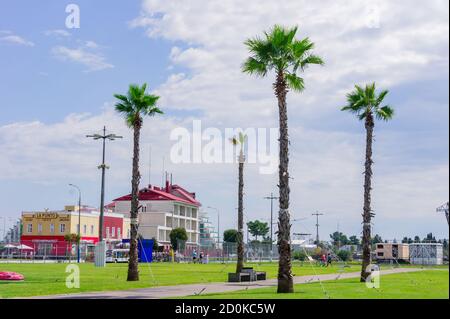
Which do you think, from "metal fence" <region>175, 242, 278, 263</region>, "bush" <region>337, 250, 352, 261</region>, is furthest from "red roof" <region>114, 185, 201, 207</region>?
"bush" <region>337, 250, 352, 261</region>

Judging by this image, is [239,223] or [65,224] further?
[65,224]

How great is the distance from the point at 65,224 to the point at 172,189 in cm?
3879

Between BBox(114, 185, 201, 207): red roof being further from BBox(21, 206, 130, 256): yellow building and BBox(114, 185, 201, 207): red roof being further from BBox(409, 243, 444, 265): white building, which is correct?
BBox(409, 243, 444, 265): white building

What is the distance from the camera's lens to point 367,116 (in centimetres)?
3719

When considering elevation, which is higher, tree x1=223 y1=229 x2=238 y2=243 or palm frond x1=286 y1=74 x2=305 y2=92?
palm frond x1=286 y1=74 x2=305 y2=92

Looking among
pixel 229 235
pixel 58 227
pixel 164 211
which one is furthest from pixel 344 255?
pixel 229 235

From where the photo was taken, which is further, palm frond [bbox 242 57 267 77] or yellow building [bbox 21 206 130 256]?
yellow building [bbox 21 206 130 256]

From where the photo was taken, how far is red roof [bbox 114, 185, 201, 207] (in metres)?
129

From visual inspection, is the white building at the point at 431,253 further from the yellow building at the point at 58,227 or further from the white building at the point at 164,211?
the yellow building at the point at 58,227

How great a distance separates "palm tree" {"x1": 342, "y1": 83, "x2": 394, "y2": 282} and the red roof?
305ft

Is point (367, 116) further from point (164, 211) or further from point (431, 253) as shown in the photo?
point (164, 211)
